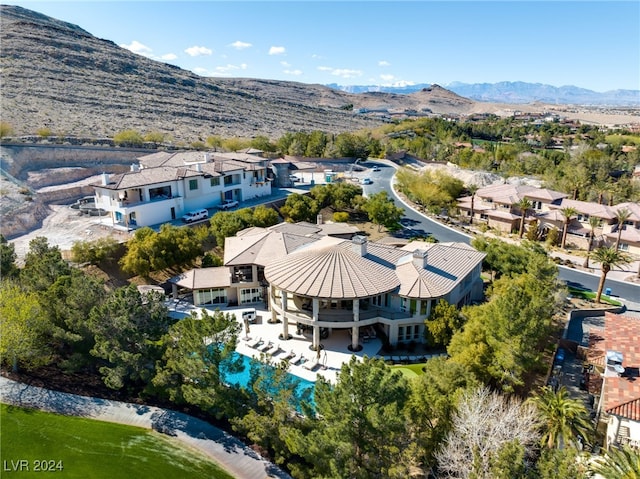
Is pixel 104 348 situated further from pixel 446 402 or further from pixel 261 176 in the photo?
pixel 261 176

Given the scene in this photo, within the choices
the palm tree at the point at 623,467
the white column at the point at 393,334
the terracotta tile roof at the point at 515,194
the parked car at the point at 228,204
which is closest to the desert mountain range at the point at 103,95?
the parked car at the point at 228,204

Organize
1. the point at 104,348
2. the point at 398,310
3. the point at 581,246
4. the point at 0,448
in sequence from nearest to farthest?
the point at 0,448 → the point at 104,348 → the point at 398,310 → the point at 581,246

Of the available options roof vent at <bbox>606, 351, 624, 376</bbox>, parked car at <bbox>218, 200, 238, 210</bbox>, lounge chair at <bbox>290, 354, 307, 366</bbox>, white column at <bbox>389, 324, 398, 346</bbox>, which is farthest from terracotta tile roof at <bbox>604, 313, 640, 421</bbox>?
parked car at <bbox>218, 200, 238, 210</bbox>

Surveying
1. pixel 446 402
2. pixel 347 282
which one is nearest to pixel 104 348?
pixel 347 282

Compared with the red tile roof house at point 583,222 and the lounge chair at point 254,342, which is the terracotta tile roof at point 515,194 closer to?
the red tile roof house at point 583,222

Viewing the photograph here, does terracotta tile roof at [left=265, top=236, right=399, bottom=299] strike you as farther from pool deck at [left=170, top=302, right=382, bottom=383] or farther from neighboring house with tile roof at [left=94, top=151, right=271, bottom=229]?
neighboring house with tile roof at [left=94, top=151, right=271, bottom=229]

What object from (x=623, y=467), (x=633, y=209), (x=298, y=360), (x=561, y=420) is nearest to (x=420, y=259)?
(x=298, y=360)
